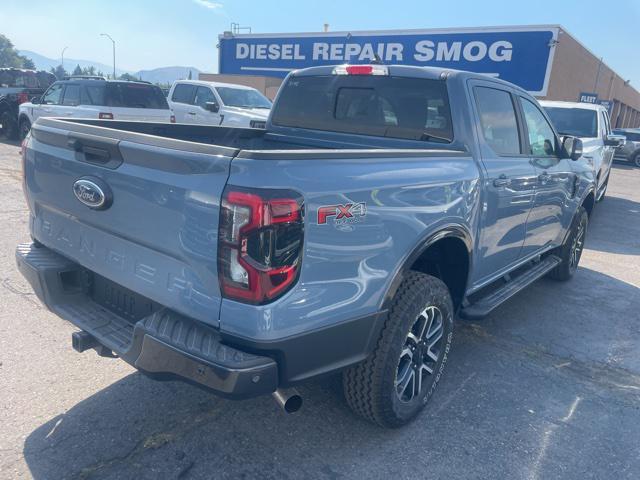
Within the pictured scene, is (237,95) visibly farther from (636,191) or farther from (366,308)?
(366,308)

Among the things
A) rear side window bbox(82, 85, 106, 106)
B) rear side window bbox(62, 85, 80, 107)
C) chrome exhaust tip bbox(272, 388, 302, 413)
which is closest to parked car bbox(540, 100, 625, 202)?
chrome exhaust tip bbox(272, 388, 302, 413)

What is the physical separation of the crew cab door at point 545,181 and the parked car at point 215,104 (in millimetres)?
8636

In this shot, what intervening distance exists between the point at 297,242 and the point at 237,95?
1230 centimetres

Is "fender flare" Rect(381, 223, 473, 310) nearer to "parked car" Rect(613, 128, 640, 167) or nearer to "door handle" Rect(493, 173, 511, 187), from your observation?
"door handle" Rect(493, 173, 511, 187)

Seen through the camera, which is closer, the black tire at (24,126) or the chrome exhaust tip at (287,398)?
the chrome exhaust tip at (287,398)

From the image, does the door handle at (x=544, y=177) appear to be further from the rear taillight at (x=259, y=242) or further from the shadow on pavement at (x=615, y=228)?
the shadow on pavement at (x=615, y=228)

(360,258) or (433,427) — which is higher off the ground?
(360,258)

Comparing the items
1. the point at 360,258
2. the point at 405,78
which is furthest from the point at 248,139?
the point at 360,258

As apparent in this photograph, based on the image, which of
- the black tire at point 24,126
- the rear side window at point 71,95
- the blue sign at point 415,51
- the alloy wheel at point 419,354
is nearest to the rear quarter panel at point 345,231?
the alloy wheel at point 419,354

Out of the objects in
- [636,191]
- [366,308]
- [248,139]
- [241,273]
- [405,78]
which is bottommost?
[636,191]

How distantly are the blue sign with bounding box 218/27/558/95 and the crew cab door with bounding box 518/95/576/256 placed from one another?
522 inches

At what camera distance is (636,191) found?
47.8 ft

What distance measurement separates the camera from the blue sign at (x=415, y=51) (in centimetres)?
1933

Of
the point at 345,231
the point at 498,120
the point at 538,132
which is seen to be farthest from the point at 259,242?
the point at 538,132
